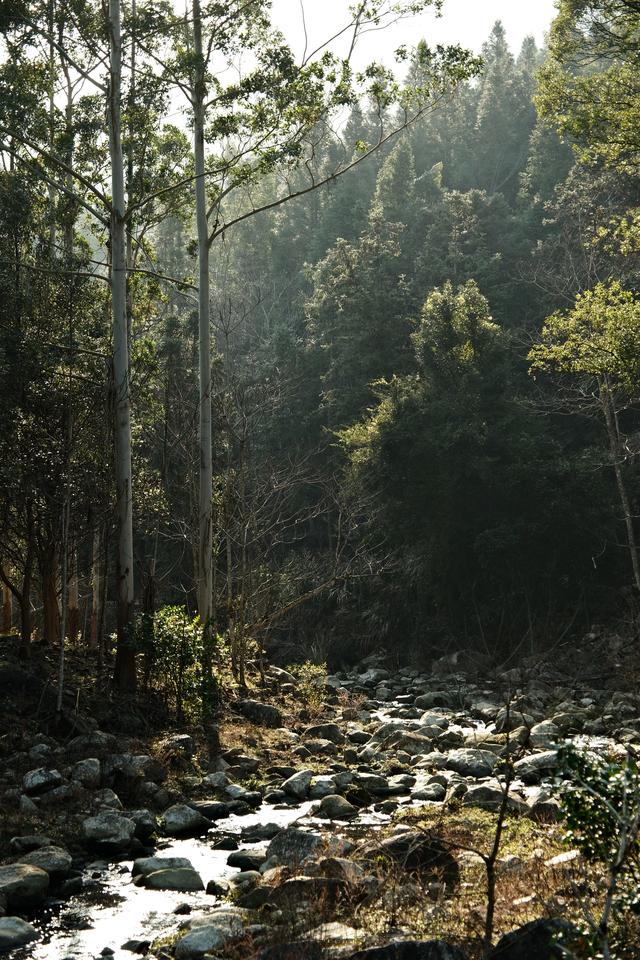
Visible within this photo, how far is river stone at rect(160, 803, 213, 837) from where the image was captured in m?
8.37

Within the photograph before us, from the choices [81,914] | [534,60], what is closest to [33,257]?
[81,914]

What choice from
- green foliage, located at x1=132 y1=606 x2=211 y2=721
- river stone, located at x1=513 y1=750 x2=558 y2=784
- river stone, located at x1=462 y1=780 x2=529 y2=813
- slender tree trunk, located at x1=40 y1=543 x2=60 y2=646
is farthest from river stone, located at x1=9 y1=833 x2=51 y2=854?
slender tree trunk, located at x1=40 y1=543 x2=60 y2=646

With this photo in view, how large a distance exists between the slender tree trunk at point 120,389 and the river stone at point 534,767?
521cm

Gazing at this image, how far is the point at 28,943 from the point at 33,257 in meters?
14.5

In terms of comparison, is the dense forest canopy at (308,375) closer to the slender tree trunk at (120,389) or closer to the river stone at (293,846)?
the slender tree trunk at (120,389)

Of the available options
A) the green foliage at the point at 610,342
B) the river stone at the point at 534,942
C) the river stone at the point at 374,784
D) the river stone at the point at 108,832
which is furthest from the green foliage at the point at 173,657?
the river stone at the point at 534,942

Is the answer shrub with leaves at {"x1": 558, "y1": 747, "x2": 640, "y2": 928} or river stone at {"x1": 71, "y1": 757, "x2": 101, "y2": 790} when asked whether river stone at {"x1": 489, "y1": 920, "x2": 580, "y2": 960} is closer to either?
shrub with leaves at {"x1": 558, "y1": 747, "x2": 640, "y2": 928}

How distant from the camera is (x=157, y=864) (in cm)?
705

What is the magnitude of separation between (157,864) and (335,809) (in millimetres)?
2209

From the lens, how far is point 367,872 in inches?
241

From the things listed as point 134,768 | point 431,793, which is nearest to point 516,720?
point 431,793

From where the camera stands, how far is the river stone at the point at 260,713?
13.2 meters

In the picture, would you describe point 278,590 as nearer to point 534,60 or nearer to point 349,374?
point 349,374

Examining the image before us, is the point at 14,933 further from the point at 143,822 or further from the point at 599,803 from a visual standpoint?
Result: the point at 599,803
